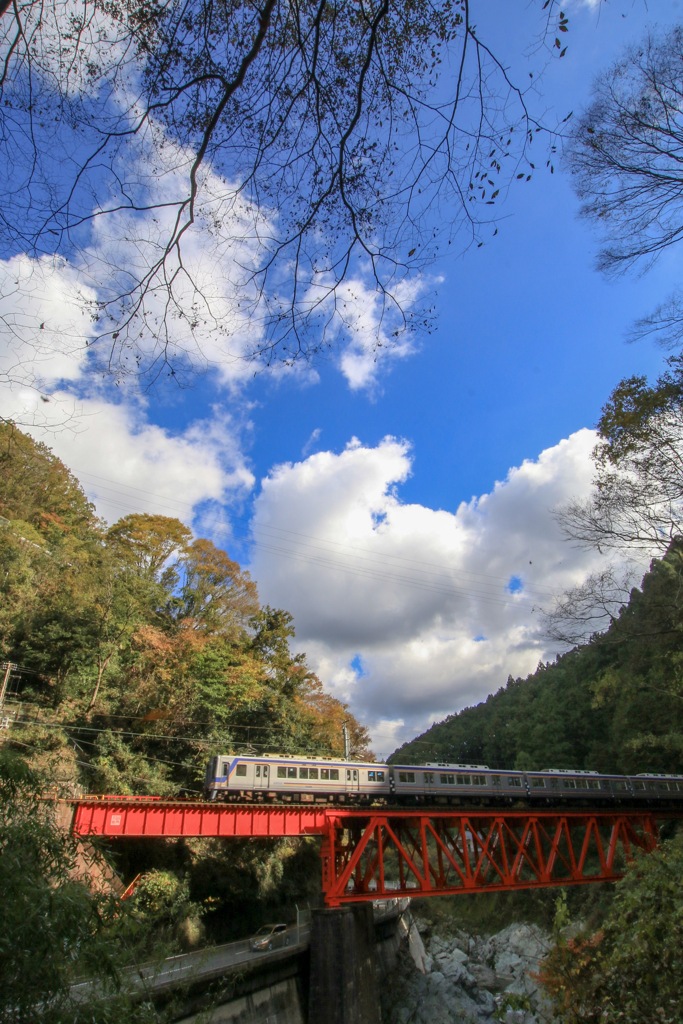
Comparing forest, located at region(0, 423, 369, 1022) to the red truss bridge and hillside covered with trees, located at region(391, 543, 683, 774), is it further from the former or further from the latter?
hillside covered with trees, located at region(391, 543, 683, 774)

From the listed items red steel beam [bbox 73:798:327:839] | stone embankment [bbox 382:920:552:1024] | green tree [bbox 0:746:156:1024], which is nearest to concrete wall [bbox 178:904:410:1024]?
red steel beam [bbox 73:798:327:839]

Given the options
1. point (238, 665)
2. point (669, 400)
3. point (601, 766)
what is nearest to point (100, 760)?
point (238, 665)

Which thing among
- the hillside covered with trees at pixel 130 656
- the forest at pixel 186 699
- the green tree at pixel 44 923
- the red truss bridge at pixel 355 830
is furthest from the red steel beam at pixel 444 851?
the green tree at pixel 44 923

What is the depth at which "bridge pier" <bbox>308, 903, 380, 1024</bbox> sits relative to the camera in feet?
48.2

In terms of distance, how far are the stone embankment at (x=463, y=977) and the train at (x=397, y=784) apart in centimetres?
525

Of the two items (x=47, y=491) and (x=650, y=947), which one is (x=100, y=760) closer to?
(x=47, y=491)

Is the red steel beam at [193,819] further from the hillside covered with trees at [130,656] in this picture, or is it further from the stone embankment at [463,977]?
the stone embankment at [463,977]

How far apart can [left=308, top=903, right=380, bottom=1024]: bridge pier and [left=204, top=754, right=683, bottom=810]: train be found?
3.76m

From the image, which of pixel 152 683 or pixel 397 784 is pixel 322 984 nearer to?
pixel 397 784

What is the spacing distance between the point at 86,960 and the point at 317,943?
590 inches

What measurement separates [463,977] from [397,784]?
849 centimetres

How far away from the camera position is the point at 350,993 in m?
14.9

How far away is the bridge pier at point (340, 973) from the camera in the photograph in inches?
→ 579

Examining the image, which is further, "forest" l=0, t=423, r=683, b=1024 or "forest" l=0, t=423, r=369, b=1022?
"forest" l=0, t=423, r=369, b=1022
